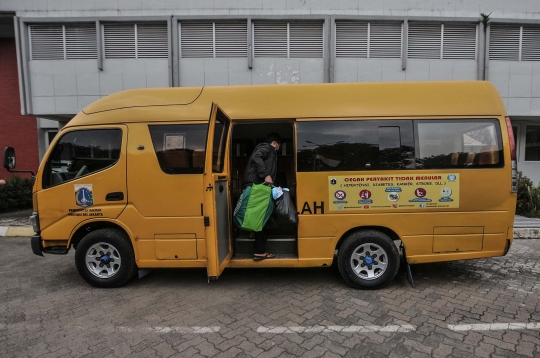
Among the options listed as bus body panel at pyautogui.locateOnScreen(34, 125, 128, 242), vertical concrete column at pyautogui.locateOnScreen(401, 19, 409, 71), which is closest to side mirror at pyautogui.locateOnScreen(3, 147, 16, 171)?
bus body panel at pyautogui.locateOnScreen(34, 125, 128, 242)

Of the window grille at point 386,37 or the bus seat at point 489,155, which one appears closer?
the bus seat at point 489,155

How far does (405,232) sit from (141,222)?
3507 mm

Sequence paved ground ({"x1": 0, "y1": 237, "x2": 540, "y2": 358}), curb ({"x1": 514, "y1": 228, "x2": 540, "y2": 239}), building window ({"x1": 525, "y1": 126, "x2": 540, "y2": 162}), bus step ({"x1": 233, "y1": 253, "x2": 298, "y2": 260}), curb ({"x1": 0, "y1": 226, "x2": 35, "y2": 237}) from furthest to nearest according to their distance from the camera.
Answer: building window ({"x1": 525, "y1": 126, "x2": 540, "y2": 162}), curb ({"x1": 0, "y1": 226, "x2": 35, "y2": 237}), curb ({"x1": 514, "y1": 228, "x2": 540, "y2": 239}), bus step ({"x1": 233, "y1": 253, "x2": 298, "y2": 260}), paved ground ({"x1": 0, "y1": 237, "x2": 540, "y2": 358})

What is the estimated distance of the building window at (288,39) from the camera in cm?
977

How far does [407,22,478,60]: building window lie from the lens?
9.84 metres

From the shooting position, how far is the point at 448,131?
13.7 feet

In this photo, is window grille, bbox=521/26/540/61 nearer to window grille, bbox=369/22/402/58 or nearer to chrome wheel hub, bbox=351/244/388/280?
window grille, bbox=369/22/402/58

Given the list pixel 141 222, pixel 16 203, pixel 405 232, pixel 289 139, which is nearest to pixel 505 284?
pixel 405 232

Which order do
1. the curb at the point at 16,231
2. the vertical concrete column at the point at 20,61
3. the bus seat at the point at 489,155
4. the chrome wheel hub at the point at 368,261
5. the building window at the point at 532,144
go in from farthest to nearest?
1. the building window at the point at 532,144
2. the vertical concrete column at the point at 20,61
3. the curb at the point at 16,231
4. the chrome wheel hub at the point at 368,261
5. the bus seat at the point at 489,155

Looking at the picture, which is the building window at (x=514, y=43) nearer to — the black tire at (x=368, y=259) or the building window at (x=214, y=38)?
the building window at (x=214, y=38)

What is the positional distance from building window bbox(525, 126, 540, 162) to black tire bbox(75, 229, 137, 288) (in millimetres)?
13081

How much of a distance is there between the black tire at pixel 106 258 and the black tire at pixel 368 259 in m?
2.89

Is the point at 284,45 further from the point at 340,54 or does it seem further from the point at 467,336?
the point at 467,336

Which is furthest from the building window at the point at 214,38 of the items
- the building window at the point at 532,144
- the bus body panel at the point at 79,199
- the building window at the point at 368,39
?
the building window at the point at 532,144
